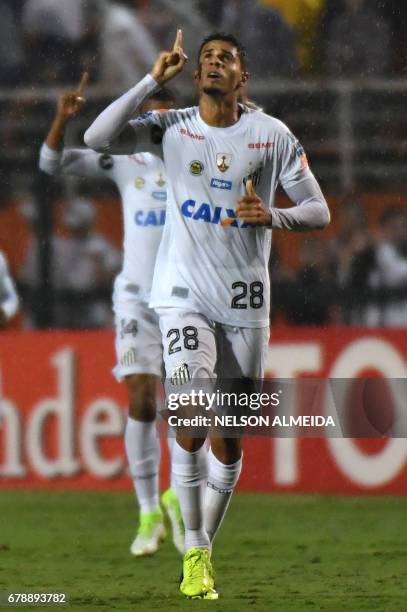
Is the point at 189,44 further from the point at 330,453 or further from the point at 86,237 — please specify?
the point at 330,453

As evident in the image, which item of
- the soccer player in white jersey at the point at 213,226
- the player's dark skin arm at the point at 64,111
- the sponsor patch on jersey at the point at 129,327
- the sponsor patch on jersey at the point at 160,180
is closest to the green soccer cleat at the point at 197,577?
the soccer player in white jersey at the point at 213,226

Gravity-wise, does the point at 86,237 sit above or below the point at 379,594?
above

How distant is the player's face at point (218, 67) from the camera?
5773mm

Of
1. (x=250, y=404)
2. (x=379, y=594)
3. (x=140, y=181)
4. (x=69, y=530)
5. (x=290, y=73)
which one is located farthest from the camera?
(x=290, y=73)

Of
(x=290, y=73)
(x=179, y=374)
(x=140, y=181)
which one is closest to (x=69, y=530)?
(x=140, y=181)

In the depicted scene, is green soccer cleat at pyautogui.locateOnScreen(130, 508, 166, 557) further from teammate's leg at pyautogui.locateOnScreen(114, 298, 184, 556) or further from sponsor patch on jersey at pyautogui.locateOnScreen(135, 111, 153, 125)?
sponsor patch on jersey at pyautogui.locateOnScreen(135, 111, 153, 125)

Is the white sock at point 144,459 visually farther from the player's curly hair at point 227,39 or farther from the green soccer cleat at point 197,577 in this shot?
the player's curly hair at point 227,39

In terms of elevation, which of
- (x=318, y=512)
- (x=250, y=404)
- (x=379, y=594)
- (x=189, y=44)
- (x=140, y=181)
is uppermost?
(x=189, y=44)

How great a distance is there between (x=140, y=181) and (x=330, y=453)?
98.6 inches

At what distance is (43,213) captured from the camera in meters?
9.93

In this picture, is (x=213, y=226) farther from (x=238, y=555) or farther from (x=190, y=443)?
(x=238, y=555)

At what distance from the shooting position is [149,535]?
23.7 ft

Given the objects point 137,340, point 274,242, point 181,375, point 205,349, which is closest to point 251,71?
point 274,242

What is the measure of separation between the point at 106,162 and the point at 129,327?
818 millimetres
